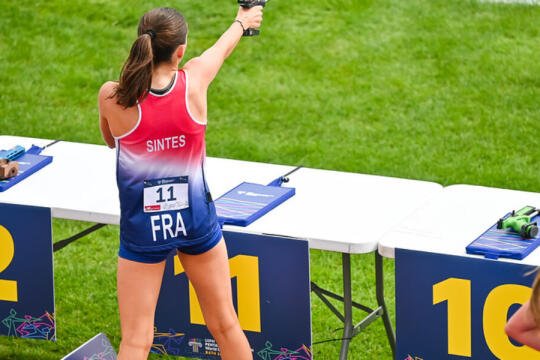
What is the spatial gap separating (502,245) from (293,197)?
1133mm

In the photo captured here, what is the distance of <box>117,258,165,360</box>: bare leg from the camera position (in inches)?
210

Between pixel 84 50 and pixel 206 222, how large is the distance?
18.7 feet

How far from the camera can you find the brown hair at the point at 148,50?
513 centimetres

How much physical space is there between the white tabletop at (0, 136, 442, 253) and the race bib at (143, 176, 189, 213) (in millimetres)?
637

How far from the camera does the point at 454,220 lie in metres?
5.91

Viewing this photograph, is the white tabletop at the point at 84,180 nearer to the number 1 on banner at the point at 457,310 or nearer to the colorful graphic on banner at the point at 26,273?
the colorful graphic on banner at the point at 26,273

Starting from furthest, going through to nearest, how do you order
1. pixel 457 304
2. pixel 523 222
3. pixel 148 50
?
1. pixel 523 222
2. pixel 457 304
3. pixel 148 50

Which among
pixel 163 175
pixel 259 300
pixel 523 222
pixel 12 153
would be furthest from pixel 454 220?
pixel 12 153

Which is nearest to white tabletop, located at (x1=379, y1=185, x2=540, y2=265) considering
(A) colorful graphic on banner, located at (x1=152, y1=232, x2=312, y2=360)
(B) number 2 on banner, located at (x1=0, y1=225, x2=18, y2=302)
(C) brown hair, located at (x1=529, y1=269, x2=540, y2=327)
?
(A) colorful graphic on banner, located at (x1=152, y1=232, x2=312, y2=360)

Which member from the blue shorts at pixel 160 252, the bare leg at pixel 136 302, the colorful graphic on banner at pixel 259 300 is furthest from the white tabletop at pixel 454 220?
the bare leg at pixel 136 302

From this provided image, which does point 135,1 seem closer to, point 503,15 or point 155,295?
point 503,15

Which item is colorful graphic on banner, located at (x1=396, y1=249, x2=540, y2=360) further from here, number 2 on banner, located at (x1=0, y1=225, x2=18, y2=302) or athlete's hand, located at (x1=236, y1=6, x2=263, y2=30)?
number 2 on banner, located at (x1=0, y1=225, x2=18, y2=302)

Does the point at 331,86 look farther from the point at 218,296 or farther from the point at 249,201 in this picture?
the point at 218,296

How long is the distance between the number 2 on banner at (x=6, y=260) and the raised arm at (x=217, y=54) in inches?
55.5
